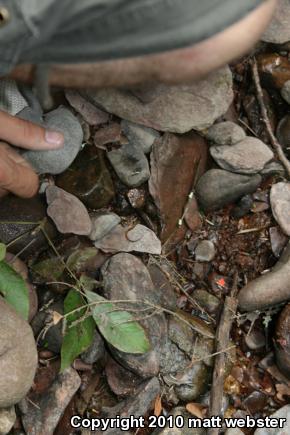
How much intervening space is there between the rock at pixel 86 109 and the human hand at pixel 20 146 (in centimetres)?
19

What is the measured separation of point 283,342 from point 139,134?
1061 millimetres

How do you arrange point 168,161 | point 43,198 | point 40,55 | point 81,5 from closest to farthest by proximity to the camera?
point 81,5 → point 40,55 → point 43,198 → point 168,161

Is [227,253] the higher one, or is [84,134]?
[84,134]

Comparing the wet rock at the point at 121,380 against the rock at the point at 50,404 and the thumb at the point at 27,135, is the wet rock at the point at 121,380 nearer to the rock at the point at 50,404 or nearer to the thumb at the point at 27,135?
the rock at the point at 50,404

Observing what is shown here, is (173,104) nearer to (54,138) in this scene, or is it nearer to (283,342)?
(54,138)

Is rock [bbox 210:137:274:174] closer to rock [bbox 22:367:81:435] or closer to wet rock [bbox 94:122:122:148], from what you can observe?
wet rock [bbox 94:122:122:148]

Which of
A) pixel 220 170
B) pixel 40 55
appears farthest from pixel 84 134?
pixel 40 55

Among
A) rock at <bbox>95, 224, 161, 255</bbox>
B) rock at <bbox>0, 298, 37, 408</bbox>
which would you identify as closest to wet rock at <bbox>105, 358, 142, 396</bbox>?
rock at <bbox>0, 298, 37, 408</bbox>

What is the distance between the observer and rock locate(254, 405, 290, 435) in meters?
2.28

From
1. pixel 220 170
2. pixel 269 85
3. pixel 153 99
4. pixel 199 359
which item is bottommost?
pixel 199 359

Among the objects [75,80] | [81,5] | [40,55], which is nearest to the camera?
A: [81,5]

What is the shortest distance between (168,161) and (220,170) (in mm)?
231

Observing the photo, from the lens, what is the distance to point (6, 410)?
2.03 m

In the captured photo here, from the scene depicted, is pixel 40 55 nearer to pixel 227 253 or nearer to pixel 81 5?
pixel 81 5
